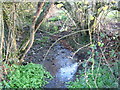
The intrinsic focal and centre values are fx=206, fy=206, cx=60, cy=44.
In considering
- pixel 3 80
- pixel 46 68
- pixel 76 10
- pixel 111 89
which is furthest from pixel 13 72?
pixel 76 10

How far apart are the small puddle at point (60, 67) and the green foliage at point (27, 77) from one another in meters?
0.17

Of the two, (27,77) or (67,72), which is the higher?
(27,77)

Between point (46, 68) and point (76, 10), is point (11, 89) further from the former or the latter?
point (76, 10)

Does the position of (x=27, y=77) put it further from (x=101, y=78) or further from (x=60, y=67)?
(x=101, y=78)

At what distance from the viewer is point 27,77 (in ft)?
12.1

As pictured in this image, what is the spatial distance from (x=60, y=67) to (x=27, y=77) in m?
0.96

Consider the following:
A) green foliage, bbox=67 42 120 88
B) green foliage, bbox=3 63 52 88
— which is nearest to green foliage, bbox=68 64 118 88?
green foliage, bbox=67 42 120 88

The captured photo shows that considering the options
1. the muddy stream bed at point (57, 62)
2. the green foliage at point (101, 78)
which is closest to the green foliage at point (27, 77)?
the muddy stream bed at point (57, 62)

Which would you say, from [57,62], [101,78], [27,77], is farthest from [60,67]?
[101,78]

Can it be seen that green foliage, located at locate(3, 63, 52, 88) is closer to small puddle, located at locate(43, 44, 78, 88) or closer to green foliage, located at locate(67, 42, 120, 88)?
small puddle, located at locate(43, 44, 78, 88)

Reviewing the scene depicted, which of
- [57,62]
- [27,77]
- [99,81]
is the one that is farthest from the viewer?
[57,62]

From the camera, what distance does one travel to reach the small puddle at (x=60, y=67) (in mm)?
3830

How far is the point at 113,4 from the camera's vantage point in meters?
4.36

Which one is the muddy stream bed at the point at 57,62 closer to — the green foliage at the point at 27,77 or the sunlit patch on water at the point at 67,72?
the sunlit patch on water at the point at 67,72
